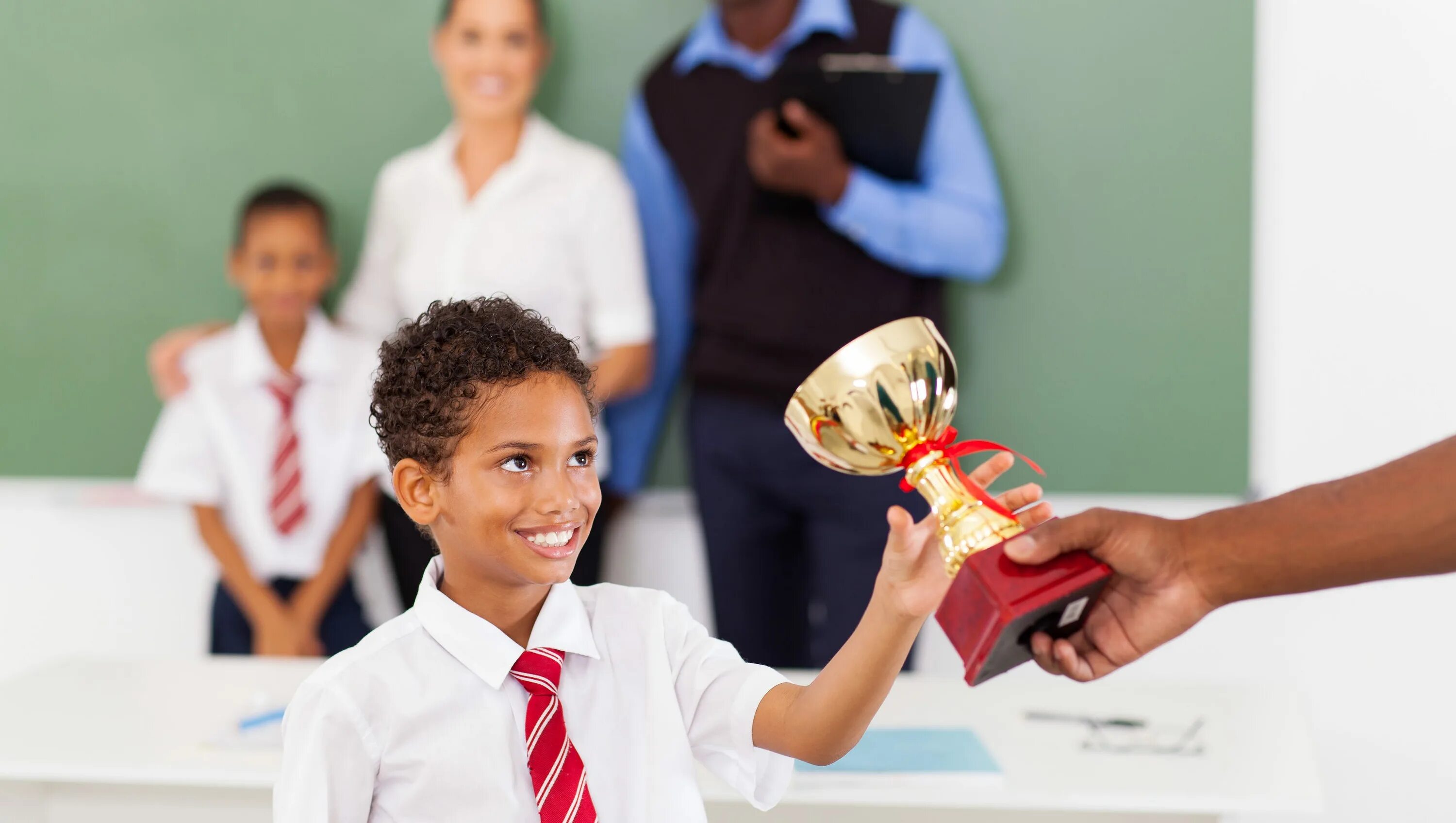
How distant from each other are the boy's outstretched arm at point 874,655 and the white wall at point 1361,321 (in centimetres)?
186

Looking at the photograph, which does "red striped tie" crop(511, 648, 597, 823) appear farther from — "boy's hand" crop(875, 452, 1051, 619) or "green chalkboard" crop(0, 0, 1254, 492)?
"green chalkboard" crop(0, 0, 1254, 492)

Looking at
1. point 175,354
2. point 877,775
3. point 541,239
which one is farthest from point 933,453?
point 175,354

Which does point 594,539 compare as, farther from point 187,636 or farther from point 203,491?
point 187,636

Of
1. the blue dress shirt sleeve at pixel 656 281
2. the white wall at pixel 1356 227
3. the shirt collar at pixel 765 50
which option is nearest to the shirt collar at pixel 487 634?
the blue dress shirt sleeve at pixel 656 281

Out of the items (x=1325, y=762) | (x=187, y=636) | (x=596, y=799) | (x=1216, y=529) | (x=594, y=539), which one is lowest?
(x=1325, y=762)

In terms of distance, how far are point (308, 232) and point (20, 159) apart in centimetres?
82

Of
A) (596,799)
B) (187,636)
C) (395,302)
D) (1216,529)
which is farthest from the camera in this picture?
(187,636)

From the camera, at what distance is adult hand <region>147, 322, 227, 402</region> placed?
2.94 meters

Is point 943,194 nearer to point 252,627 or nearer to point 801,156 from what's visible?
point 801,156

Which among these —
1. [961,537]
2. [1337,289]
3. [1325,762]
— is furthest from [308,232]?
[1325,762]

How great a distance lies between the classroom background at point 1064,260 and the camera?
8.82 ft

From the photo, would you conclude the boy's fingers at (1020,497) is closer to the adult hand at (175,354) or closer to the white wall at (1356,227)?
the white wall at (1356,227)

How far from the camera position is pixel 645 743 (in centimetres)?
120

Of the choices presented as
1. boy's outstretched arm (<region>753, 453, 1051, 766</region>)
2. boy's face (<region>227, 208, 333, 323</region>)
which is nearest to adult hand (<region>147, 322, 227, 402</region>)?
boy's face (<region>227, 208, 333, 323</region>)
